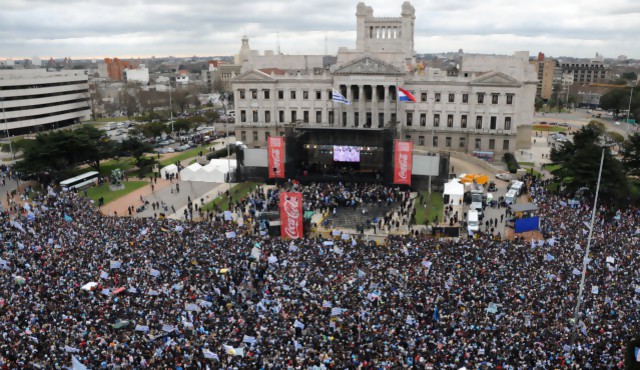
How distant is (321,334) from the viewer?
2678 cm

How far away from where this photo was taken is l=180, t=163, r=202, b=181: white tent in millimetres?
63438

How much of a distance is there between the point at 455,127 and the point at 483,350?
56314 millimetres

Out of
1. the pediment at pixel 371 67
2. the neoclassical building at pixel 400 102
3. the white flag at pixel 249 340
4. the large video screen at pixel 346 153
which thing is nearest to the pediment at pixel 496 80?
the neoclassical building at pixel 400 102

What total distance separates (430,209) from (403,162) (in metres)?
6.50

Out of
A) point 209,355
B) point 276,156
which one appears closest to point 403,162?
point 276,156

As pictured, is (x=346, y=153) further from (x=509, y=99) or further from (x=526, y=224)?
(x=509, y=99)

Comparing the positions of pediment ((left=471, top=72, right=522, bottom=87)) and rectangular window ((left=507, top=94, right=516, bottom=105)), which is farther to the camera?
rectangular window ((left=507, top=94, right=516, bottom=105))

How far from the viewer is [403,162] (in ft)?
183

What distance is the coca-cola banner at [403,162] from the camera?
181ft

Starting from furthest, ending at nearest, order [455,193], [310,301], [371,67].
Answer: [371,67]
[455,193]
[310,301]

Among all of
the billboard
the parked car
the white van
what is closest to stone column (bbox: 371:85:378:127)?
the parked car

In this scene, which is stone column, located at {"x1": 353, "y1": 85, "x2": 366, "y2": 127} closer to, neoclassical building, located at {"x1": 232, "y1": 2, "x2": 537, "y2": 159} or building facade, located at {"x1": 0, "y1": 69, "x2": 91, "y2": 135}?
neoclassical building, located at {"x1": 232, "y1": 2, "x2": 537, "y2": 159}

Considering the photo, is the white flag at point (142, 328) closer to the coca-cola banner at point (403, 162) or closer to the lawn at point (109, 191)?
the lawn at point (109, 191)

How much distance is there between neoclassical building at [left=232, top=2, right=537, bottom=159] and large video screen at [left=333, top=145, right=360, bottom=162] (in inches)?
380
